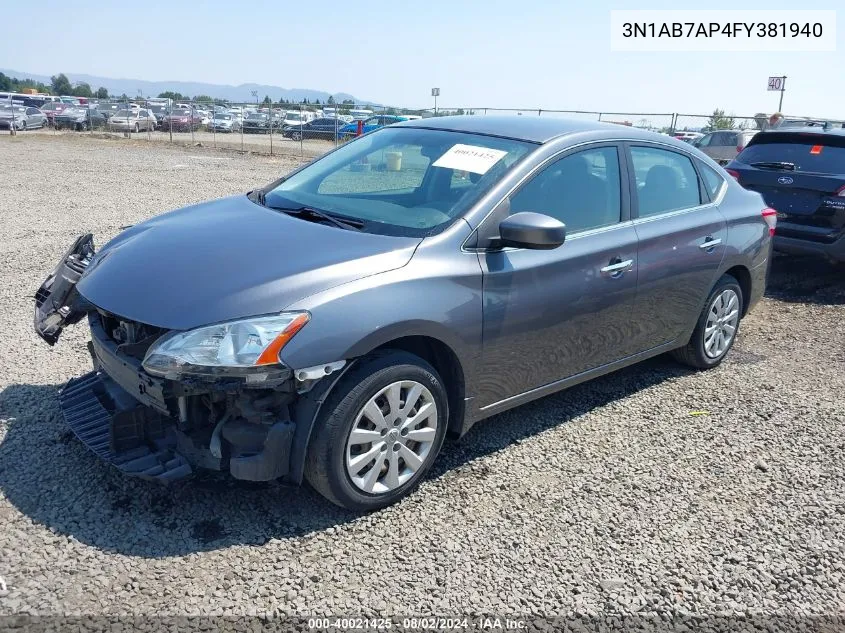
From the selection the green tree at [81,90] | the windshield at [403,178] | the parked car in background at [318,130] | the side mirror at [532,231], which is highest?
the green tree at [81,90]

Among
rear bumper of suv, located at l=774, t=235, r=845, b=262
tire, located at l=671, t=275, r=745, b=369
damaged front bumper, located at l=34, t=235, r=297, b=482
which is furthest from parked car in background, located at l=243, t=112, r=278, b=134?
damaged front bumper, located at l=34, t=235, r=297, b=482

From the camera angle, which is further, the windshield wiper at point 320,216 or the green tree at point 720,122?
the green tree at point 720,122

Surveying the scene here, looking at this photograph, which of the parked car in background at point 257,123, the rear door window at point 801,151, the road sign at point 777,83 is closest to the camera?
the rear door window at point 801,151

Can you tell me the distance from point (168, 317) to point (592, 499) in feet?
7.24

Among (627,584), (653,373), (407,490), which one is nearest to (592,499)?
(627,584)

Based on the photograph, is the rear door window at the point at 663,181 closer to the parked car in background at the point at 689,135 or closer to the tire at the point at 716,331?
the tire at the point at 716,331

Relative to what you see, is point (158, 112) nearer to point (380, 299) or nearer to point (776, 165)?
point (776, 165)

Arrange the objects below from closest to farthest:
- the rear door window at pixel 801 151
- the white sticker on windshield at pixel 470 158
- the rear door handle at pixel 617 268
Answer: the white sticker on windshield at pixel 470 158
the rear door handle at pixel 617 268
the rear door window at pixel 801 151

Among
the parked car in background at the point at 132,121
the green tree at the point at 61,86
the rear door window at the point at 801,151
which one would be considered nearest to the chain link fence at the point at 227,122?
the parked car in background at the point at 132,121

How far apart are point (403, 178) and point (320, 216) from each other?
2.48 ft

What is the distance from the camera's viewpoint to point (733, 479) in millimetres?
3914

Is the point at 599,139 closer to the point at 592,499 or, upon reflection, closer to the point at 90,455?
the point at 592,499

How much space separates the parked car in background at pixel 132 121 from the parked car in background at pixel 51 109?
9.82 feet

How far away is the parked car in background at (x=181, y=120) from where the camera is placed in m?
31.8
